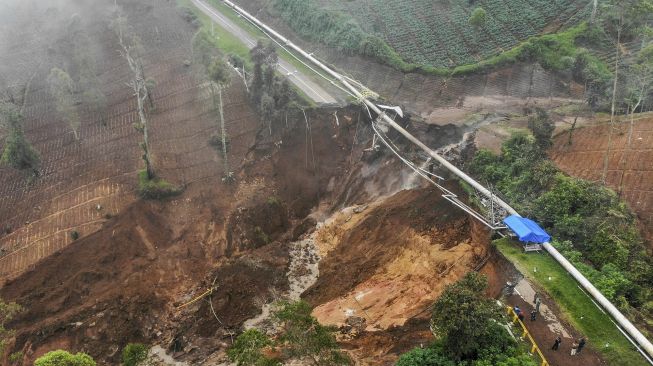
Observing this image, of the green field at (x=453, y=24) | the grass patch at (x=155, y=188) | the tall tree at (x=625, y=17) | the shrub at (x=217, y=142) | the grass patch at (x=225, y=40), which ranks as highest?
the tall tree at (x=625, y=17)

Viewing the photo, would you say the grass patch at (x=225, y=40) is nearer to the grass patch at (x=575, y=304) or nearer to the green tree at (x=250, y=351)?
the grass patch at (x=575, y=304)

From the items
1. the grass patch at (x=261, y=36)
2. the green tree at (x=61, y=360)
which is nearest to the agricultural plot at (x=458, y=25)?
the grass patch at (x=261, y=36)

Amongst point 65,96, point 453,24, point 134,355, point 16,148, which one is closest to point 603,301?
point 134,355

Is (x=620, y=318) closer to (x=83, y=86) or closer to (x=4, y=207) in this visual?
(x=4, y=207)

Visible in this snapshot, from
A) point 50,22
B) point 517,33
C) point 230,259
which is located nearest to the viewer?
point 230,259

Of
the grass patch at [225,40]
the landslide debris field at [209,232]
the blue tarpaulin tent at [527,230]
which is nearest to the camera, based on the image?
the blue tarpaulin tent at [527,230]

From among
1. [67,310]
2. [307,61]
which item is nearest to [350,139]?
[307,61]
